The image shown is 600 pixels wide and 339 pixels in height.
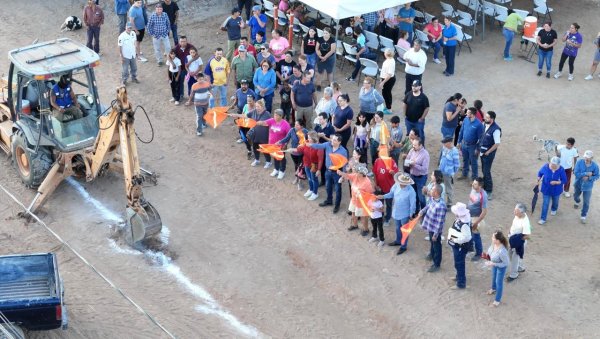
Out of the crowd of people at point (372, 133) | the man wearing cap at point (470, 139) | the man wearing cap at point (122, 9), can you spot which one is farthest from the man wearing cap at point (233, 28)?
the man wearing cap at point (470, 139)

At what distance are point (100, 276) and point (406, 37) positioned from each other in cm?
1011

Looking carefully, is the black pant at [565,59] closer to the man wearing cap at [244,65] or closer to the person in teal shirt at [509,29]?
the person in teal shirt at [509,29]

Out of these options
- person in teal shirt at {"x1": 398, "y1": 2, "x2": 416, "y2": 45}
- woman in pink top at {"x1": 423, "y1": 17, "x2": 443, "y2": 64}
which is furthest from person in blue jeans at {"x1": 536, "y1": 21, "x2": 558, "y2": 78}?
person in teal shirt at {"x1": 398, "y1": 2, "x2": 416, "y2": 45}

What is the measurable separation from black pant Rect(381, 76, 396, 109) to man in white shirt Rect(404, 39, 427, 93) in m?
0.47

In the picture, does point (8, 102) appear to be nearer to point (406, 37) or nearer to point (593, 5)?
point (406, 37)

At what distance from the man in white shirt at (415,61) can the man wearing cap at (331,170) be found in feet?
12.5

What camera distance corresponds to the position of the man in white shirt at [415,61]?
18.2 m

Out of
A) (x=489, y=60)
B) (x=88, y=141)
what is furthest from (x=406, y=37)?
(x=88, y=141)

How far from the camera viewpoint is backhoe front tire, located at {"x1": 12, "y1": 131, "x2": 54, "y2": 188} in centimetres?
1492

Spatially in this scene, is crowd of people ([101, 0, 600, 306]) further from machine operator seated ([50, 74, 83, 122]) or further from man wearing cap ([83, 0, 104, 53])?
machine operator seated ([50, 74, 83, 122])

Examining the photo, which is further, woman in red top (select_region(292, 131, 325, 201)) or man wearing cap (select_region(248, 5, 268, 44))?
man wearing cap (select_region(248, 5, 268, 44))

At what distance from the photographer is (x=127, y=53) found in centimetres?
1892

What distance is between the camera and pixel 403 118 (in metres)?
18.1

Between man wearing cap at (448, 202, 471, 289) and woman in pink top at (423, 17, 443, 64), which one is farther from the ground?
man wearing cap at (448, 202, 471, 289)
